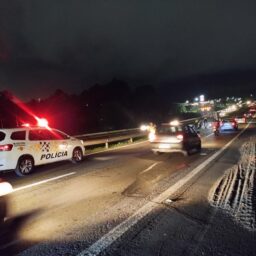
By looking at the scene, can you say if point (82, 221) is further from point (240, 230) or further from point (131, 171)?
point (131, 171)

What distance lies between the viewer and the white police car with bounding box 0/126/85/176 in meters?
12.1

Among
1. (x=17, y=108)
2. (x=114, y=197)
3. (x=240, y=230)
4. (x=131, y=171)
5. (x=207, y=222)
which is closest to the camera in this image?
(x=240, y=230)

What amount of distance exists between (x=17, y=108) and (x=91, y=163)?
5885 centimetres

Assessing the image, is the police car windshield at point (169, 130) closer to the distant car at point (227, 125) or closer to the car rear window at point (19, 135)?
the car rear window at point (19, 135)

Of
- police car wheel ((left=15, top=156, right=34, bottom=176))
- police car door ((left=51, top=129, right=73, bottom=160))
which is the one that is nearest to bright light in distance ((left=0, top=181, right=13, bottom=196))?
police car wheel ((left=15, top=156, right=34, bottom=176))

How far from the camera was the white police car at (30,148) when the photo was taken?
12141 mm

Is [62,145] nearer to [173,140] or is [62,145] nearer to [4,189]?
[173,140]

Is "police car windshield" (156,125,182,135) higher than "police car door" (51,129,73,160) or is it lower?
higher

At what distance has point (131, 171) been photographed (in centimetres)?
1251

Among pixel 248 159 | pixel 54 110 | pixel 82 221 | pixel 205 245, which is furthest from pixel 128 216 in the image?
pixel 54 110

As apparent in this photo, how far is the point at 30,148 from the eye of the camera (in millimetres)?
13008

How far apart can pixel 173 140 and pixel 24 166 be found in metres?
7.12

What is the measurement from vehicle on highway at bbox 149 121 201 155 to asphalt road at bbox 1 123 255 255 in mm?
3062

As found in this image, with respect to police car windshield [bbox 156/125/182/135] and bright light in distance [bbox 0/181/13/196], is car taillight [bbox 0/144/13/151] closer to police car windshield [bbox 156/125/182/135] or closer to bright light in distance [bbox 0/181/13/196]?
bright light in distance [bbox 0/181/13/196]
